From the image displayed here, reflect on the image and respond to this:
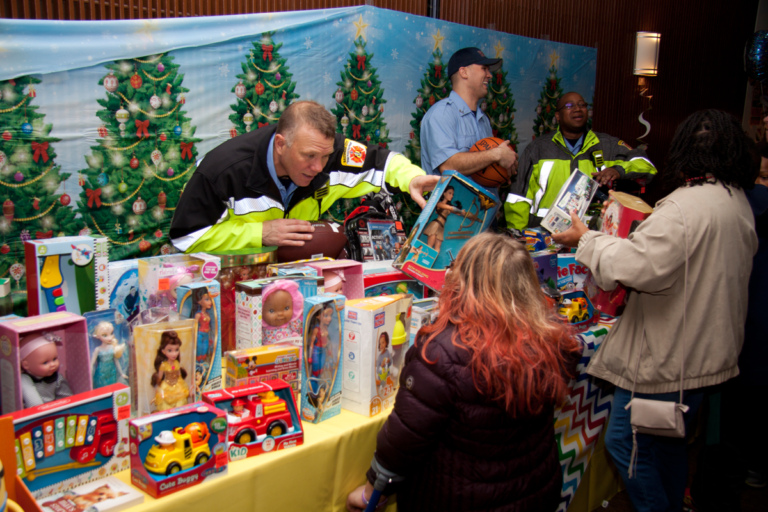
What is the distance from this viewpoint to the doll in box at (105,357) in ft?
5.19

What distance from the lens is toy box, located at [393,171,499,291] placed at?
7.98ft

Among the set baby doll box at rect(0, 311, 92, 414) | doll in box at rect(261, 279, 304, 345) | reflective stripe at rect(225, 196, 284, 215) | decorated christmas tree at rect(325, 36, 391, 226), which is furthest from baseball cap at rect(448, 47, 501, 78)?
baby doll box at rect(0, 311, 92, 414)

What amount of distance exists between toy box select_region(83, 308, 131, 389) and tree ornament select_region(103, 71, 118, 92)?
1823mm

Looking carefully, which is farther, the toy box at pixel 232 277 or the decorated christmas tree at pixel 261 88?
the decorated christmas tree at pixel 261 88

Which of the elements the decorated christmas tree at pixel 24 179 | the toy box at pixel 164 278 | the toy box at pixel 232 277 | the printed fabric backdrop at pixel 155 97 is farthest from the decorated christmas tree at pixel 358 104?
the toy box at pixel 164 278

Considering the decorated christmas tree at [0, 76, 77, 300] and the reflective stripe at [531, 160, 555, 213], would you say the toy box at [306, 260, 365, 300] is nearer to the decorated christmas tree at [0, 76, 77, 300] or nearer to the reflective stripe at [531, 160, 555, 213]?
the decorated christmas tree at [0, 76, 77, 300]

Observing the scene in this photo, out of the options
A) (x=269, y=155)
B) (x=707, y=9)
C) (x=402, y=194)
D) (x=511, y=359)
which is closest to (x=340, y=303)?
(x=511, y=359)

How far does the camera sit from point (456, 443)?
1494 millimetres

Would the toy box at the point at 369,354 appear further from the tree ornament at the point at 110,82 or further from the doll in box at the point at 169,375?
the tree ornament at the point at 110,82

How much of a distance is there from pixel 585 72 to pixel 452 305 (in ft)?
17.3

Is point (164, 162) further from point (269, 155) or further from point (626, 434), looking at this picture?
point (626, 434)

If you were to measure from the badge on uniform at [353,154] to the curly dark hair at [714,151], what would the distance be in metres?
1.58

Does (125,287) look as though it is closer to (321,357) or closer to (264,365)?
(264,365)

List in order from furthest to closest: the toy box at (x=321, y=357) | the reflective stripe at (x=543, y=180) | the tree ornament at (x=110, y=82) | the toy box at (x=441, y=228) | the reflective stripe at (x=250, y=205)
→ 1. the reflective stripe at (x=543, y=180)
2. the tree ornament at (x=110, y=82)
3. the reflective stripe at (x=250, y=205)
4. the toy box at (x=441, y=228)
5. the toy box at (x=321, y=357)
